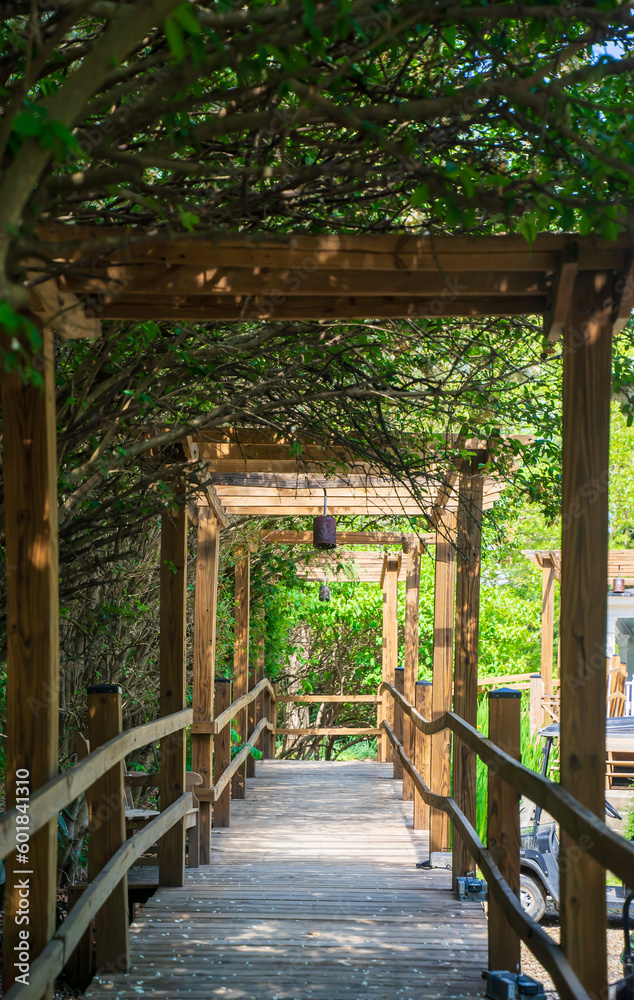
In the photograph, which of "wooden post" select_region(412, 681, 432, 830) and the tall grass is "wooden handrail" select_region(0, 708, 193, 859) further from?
the tall grass

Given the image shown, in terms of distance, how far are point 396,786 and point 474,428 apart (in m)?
5.60

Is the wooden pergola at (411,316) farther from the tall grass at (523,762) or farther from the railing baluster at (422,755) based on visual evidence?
the tall grass at (523,762)

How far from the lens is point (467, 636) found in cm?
500

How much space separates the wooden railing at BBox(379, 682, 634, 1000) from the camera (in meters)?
2.10

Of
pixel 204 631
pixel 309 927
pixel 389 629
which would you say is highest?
pixel 204 631

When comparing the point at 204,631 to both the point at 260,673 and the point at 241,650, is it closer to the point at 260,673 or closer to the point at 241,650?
the point at 241,650

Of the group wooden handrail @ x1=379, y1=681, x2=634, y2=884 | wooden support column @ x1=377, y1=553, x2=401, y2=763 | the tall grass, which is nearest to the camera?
wooden handrail @ x1=379, y1=681, x2=634, y2=884

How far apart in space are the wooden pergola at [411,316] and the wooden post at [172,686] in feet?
7.31

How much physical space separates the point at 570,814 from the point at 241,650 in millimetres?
6636

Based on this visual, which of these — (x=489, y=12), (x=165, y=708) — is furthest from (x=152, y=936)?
(x=489, y=12)

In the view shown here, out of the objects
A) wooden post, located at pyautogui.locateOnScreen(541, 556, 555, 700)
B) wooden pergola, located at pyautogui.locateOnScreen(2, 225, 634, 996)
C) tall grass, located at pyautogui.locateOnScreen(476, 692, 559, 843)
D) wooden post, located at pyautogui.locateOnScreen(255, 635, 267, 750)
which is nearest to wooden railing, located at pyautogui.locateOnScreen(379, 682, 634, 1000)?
wooden pergola, located at pyautogui.locateOnScreen(2, 225, 634, 996)

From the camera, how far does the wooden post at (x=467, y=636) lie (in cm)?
479

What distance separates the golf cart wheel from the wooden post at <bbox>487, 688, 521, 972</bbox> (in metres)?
4.50

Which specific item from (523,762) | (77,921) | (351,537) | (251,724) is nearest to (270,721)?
(251,724)
